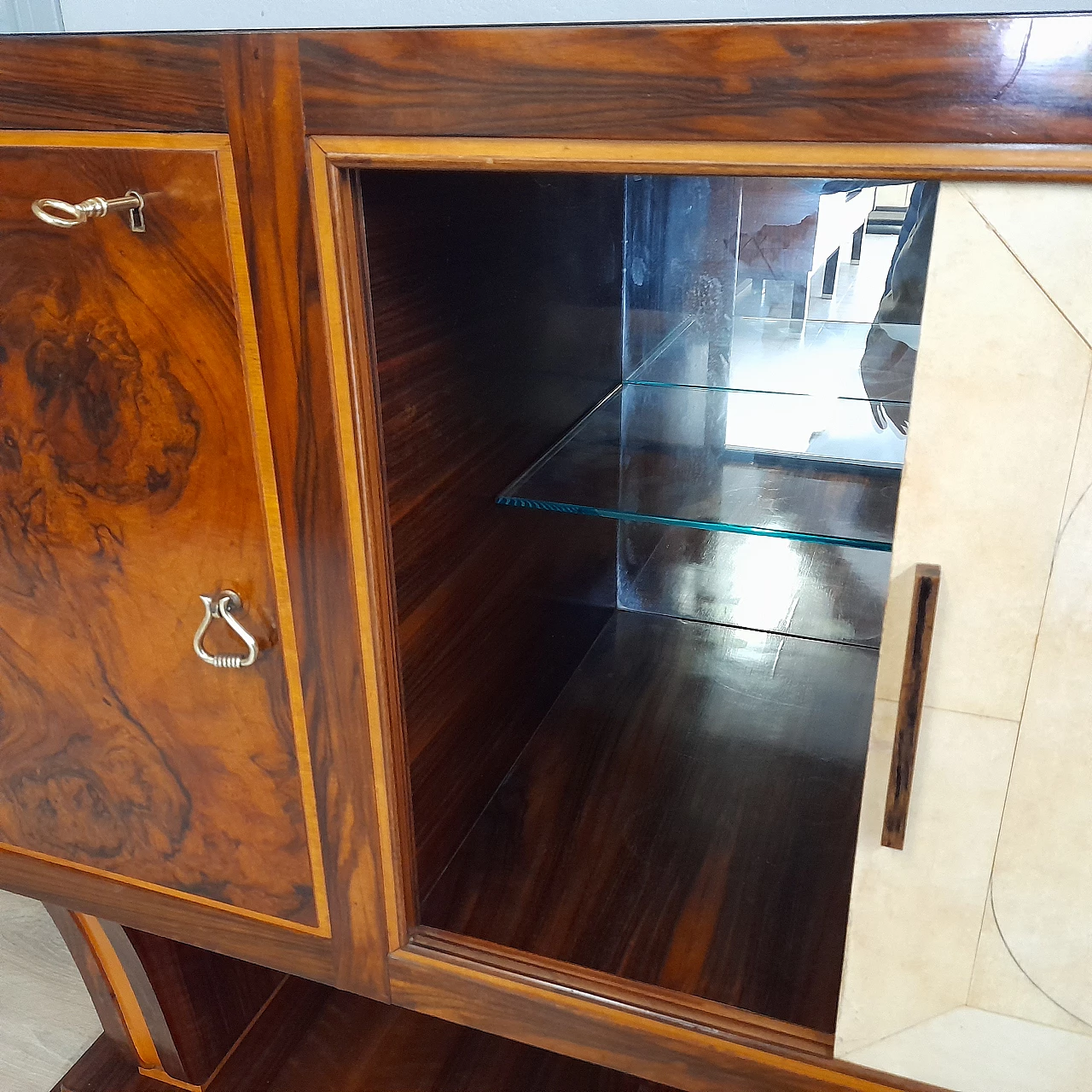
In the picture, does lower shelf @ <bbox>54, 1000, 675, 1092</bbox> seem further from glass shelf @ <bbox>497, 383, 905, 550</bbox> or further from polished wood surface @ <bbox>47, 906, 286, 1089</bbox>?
glass shelf @ <bbox>497, 383, 905, 550</bbox>

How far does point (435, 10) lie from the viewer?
83cm

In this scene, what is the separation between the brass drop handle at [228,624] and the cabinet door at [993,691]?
1.10ft

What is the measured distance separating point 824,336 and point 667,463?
191 mm

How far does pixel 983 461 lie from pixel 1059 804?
6.5 inches

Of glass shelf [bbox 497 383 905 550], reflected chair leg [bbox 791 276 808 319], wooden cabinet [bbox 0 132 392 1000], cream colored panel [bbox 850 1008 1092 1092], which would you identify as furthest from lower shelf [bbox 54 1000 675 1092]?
reflected chair leg [bbox 791 276 808 319]

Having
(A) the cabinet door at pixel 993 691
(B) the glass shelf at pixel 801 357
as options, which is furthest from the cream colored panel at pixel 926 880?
(B) the glass shelf at pixel 801 357

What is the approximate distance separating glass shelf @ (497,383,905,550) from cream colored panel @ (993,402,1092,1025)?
0.15 m

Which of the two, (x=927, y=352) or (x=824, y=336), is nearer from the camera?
(x=927, y=352)

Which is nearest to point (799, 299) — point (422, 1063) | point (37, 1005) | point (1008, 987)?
point (1008, 987)

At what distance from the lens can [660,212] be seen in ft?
2.63

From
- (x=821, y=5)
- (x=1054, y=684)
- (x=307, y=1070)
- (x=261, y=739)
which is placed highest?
(x=821, y=5)

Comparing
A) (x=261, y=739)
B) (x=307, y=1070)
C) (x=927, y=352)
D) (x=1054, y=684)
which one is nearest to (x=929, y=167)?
(x=927, y=352)

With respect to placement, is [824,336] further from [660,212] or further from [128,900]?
[128,900]

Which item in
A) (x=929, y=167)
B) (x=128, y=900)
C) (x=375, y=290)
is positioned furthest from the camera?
(x=128, y=900)
